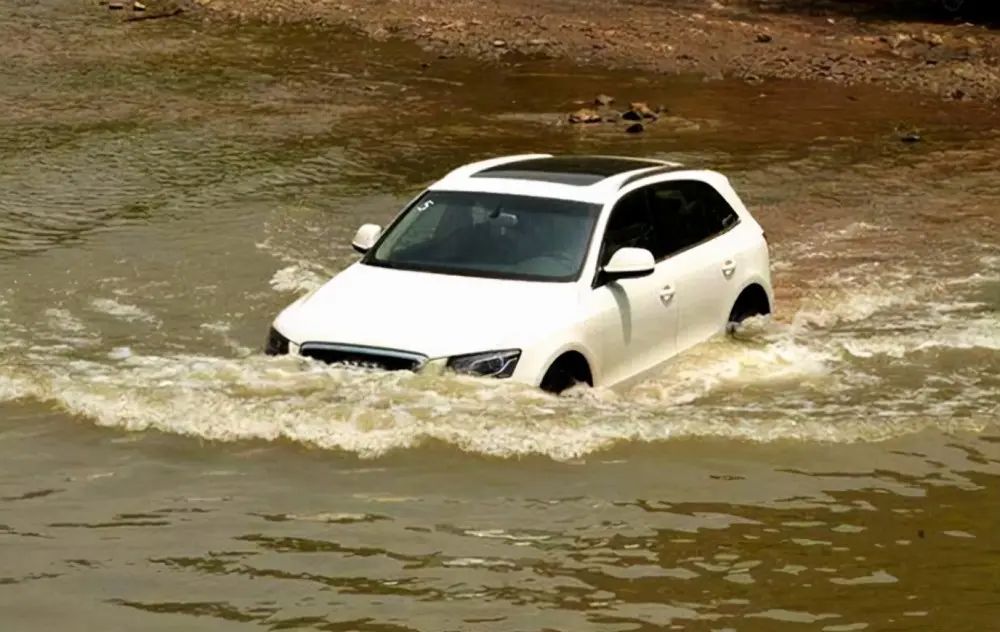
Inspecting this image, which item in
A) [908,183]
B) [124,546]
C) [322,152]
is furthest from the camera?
[322,152]

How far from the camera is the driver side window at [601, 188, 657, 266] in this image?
10969 millimetres

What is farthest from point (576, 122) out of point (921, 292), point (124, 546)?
point (124, 546)

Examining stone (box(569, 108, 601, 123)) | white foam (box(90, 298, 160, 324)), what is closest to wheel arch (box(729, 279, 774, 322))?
white foam (box(90, 298, 160, 324))

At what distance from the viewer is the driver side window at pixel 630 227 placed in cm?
1097

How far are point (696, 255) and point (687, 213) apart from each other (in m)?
0.39

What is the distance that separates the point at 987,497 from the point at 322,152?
13.6 metres

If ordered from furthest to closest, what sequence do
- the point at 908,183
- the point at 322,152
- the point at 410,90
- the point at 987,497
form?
the point at 410,90 < the point at 322,152 < the point at 908,183 < the point at 987,497

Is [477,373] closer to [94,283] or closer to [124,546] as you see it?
[124,546]

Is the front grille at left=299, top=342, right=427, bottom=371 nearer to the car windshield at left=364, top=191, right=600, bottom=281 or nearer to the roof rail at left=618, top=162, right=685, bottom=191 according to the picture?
the car windshield at left=364, top=191, right=600, bottom=281

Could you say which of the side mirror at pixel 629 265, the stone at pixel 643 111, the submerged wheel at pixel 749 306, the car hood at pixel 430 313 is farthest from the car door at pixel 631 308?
the stone at pixel 643 111

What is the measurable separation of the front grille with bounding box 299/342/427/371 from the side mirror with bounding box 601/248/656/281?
1.46 meters

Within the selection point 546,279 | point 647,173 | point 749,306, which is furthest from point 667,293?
point 749,306

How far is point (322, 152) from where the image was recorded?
2167 centimetres

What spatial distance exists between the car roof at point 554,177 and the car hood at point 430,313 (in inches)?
39.3
